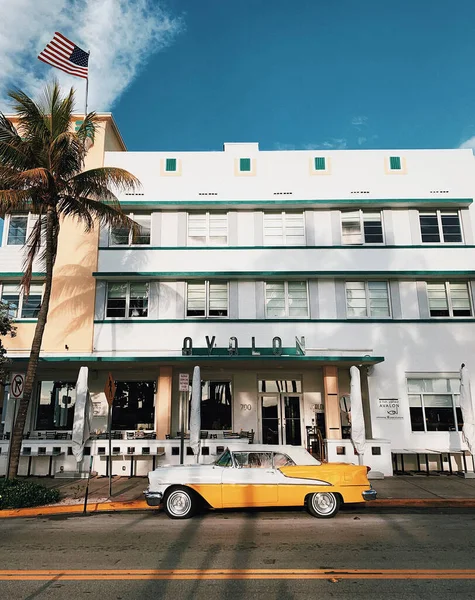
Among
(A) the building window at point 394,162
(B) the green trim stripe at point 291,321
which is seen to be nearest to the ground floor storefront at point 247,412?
(B) the green trim stripe at point 291,321

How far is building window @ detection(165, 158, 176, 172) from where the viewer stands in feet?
63.2

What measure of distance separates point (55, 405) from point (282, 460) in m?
11.2

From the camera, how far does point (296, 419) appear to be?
17984mm

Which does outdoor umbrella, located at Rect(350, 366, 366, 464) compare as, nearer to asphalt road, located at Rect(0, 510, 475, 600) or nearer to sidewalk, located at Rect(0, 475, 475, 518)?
sidewalk, located at Rect(0, 475, 475, 518)

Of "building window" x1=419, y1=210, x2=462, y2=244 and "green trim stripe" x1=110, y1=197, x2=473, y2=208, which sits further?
"building window" x1=419, y1=210, x2=462, y2=244

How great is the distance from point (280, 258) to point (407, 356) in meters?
5.73

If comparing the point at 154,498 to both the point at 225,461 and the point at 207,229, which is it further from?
the point at 207,229

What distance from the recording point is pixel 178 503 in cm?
984

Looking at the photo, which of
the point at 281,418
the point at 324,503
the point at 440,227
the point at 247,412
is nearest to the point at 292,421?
the point at 281,418

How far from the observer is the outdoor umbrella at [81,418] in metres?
13.7

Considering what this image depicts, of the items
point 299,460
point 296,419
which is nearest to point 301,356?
point 296,419

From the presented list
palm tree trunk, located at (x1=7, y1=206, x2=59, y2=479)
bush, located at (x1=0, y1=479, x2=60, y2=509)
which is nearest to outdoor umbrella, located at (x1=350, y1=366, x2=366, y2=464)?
bush, located at (x1=0, y1=479, x2=60, y2=509)

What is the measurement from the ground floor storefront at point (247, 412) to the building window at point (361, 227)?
4.80 meters

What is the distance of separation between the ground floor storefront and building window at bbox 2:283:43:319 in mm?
2222
